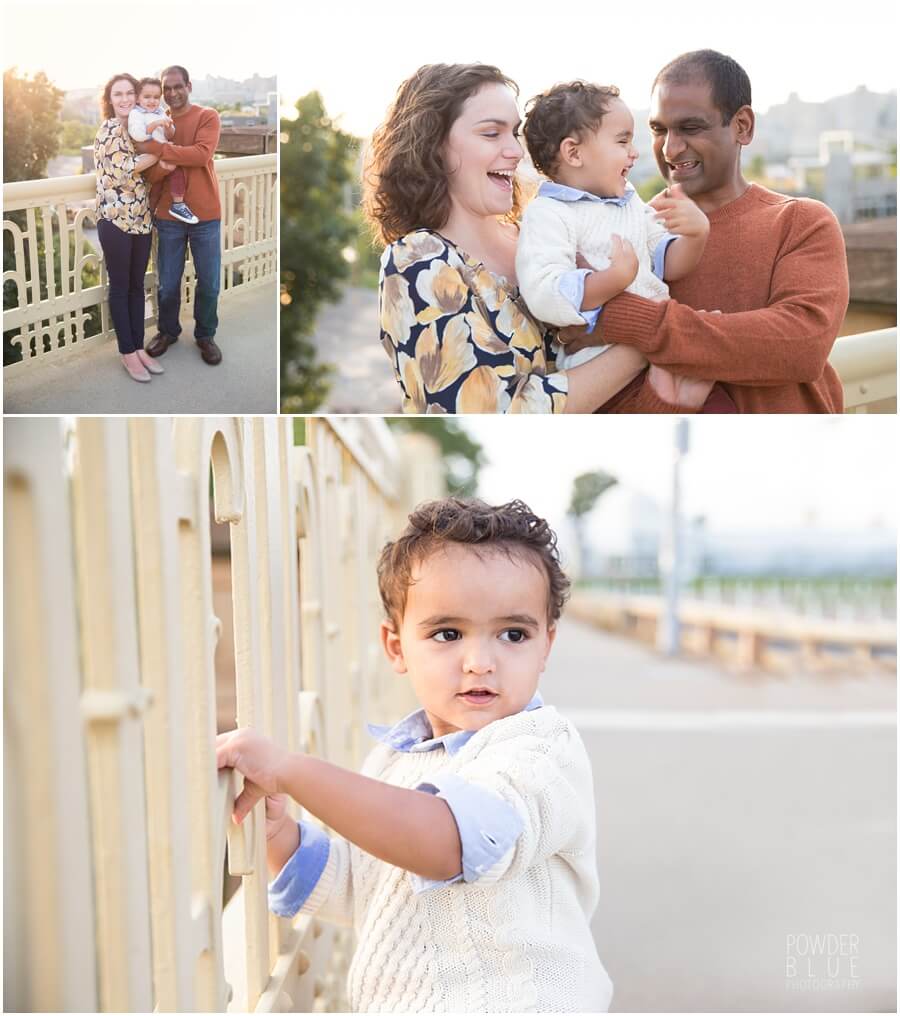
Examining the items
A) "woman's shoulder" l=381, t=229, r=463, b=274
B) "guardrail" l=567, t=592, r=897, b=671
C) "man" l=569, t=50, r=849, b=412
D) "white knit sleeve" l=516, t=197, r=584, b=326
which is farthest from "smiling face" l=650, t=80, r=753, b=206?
"guardrail" l=567, t=592, r=897, b=671

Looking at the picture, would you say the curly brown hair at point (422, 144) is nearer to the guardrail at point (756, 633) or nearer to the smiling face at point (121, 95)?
the smiling face at point (121, 95)

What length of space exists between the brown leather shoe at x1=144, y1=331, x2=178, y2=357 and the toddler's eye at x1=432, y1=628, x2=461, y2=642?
0.50m

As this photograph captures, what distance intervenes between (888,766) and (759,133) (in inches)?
180

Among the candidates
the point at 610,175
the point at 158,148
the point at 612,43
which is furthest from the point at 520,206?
the point at 158,148

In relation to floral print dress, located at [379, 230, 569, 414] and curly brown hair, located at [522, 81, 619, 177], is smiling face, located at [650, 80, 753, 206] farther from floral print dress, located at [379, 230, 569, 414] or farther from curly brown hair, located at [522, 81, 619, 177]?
floral print dress, located at [379, 230, 569, 414]

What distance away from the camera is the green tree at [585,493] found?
6156mm

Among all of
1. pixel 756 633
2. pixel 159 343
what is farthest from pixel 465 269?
pixel 756 633

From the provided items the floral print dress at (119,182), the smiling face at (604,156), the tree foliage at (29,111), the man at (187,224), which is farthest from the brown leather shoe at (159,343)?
the smiling face at (604,156)

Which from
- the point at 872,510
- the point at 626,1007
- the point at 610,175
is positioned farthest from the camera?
the point at 872,510

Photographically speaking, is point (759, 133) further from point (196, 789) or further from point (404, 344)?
point (196, 789)

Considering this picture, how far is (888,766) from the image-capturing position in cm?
504

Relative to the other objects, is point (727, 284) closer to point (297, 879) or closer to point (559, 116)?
point (559, 116)

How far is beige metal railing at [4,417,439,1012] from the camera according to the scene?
62 cm

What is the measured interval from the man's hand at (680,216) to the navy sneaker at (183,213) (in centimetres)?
51
